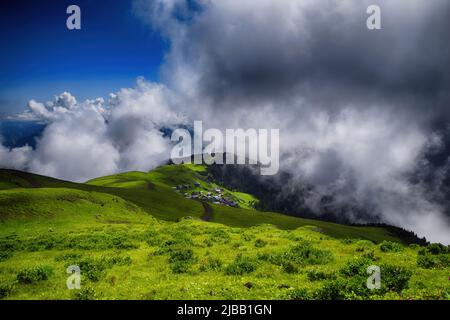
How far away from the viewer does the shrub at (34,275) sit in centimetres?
1720

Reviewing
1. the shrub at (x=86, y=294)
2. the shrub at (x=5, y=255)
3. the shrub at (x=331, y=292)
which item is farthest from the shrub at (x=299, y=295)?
the shrub at (x=5, y=255)

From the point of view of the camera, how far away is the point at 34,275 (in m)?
17.6

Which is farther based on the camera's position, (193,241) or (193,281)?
(193,241)

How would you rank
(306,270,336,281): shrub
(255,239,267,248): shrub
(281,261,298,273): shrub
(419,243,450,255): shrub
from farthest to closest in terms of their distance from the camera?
(255,239,267,248): shrub, (419,243,450,255): shrub, (281,261,298,273): shrub, (306,270,336,281): shrub

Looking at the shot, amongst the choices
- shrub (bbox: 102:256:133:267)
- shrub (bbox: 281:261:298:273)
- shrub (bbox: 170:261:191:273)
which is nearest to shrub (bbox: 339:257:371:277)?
shrub (bbox: 281:261:298:273)

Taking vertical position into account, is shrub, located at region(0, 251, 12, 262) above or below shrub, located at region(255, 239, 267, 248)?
below

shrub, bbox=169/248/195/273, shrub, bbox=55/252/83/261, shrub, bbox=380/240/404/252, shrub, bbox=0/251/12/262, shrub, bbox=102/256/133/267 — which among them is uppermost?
shrub, bbox=380/240/404/252

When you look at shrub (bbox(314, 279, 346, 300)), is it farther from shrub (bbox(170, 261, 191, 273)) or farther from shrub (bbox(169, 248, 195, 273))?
shrub (bbox(169, 248, 195, 273))

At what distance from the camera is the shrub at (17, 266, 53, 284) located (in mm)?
17203
